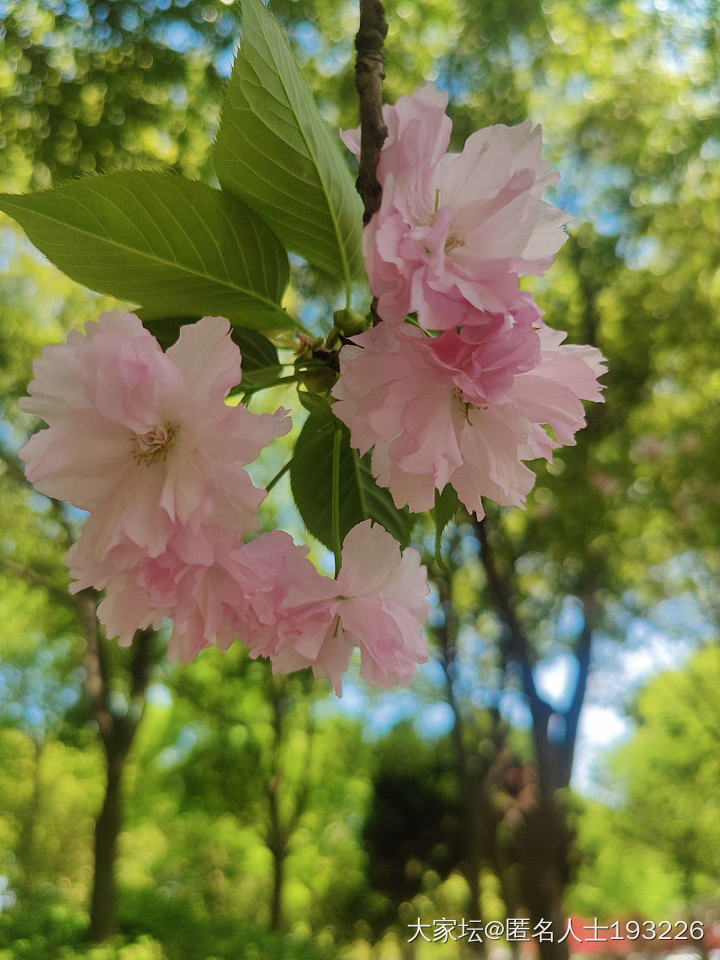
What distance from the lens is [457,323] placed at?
0.38 meters

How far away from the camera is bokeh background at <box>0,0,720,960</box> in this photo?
4055 millimetres

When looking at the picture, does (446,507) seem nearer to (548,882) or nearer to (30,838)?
(548,882)

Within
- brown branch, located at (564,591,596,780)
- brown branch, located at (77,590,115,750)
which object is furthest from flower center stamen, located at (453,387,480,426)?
brown branch, located at (564,591,596,780)

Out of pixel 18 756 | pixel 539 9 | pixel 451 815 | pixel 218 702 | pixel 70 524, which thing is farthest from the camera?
pixel 18 756

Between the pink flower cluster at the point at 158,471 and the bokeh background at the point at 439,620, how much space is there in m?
0.18

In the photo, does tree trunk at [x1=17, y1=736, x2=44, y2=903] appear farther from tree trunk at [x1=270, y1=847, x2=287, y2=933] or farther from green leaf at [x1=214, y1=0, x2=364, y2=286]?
green leaf at [x1=214, y1=0, x2=364, y2=286]

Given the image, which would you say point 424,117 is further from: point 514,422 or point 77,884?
point 77,884

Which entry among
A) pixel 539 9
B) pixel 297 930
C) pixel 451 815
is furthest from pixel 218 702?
pixel 539 9

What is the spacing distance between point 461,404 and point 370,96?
18 centimetres

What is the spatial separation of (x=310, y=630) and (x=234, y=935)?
7.30 meters

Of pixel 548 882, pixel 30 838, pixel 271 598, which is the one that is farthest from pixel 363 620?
pixel 30 838

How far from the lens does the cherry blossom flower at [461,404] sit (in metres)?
0.38

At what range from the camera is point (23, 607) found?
9.29 m

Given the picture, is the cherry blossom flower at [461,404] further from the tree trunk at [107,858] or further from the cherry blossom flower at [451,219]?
the tree trunk at [107,858]
